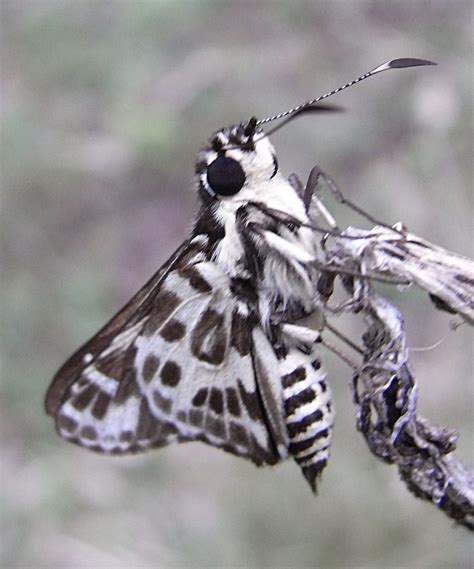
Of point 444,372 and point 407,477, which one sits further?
point 444,372

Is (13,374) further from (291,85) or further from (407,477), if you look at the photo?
(407,477)

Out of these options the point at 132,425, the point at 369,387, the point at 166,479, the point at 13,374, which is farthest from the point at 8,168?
the point at 369,387

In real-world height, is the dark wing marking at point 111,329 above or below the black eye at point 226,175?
below

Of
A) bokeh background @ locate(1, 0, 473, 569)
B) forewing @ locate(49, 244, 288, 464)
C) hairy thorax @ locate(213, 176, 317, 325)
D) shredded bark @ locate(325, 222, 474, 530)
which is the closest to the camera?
shredded bark @ locate(325, 222, 474, 530)

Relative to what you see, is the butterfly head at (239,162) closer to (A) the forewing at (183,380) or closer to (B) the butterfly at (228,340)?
(B) the butterfly at (228,340)

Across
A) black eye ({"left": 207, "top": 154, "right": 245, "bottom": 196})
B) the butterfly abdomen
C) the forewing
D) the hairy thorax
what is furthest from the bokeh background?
black eye ({"left": 207, "top": 154, "right": 245, "bottom": 196})

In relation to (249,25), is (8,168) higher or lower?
lower

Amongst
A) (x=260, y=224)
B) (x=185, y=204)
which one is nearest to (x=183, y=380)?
(x=260, y=224)

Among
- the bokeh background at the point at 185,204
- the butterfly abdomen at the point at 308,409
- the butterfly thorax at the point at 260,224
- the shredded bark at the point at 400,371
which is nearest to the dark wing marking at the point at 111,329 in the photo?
the butterfly thorax at the point at 260,224

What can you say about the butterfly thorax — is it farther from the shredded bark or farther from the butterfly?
the shredded bark
